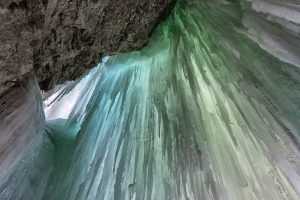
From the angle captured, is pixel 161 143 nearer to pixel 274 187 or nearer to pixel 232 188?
pixel 232 188

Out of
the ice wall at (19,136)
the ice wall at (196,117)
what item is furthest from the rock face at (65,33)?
the ice wall at (196,117)

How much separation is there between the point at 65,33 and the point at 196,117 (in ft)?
2.28

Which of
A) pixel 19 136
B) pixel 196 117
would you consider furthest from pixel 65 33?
pixel 196 117

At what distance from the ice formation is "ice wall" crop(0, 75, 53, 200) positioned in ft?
0.91

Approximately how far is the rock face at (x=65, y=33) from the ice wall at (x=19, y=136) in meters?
0.09

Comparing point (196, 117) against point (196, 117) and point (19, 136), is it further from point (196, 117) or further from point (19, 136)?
point (19, 136)

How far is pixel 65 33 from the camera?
1.69 meters

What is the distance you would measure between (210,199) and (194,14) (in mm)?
837

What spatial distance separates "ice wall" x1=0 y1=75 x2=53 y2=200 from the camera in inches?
62.9

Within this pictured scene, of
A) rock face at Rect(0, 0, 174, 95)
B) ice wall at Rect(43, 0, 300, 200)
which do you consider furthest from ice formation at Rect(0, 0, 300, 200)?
rock face at Rect(0, 0, 174, 95)

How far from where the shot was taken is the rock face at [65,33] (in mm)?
1436

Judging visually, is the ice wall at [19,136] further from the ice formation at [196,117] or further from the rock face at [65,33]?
the ice formation at [196,117]

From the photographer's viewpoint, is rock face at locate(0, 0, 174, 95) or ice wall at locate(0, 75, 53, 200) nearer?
rock face at locate(0, 0, 174, 95)

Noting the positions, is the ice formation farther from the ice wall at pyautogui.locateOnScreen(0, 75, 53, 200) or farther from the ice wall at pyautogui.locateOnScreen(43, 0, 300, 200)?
the ice wall at pyautogui.locateOnScreen(0, 75, 53, 200)
